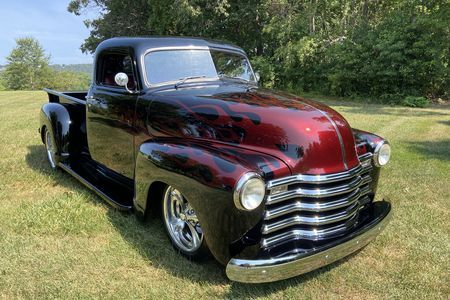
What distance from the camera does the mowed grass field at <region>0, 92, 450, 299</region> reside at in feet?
10.1

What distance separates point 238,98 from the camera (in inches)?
144

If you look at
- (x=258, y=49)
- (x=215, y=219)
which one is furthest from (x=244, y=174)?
(x=258, y=49)

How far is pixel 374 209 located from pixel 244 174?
56.9 inches

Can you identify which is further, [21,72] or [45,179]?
[21,72]

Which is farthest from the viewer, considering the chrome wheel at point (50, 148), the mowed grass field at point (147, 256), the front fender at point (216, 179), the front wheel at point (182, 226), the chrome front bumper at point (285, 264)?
the chrome wheel at point (50, 148)

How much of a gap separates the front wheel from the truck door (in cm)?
90

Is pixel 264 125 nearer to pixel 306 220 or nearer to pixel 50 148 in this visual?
pixel 306 220

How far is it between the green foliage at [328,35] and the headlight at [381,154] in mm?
13411

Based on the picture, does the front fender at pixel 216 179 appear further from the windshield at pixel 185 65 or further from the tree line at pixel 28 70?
the tree line at pixel 28 70

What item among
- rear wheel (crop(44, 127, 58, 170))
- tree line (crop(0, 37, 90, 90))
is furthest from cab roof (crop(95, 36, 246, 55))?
tree line (crop(0, 37, 90, 90))

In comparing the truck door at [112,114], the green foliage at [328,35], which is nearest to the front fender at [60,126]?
the truck door at [112,114]

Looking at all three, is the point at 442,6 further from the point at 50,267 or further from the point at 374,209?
the point at 50,267

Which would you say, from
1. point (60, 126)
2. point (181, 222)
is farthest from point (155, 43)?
point (60, 126)

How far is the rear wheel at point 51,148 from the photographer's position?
5.76 m
